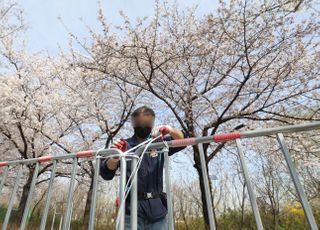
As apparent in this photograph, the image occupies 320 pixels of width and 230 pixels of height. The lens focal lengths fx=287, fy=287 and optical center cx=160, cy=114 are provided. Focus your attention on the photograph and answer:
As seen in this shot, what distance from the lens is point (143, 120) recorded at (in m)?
2.34

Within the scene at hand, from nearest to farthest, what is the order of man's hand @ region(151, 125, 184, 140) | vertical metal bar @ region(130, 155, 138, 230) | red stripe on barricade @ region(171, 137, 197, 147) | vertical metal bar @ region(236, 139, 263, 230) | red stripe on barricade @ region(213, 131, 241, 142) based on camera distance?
vertical metal bar @ region(236, 139, 263, 230) < vertical metal bar @ region(130, 155, 138, 230) < red stripe on barricade @ region(213, 131, 241, 142) < red stripe on barricade @ region(171, 137, 197, 147) < man's hand @ region(151, 125, 184, 140)

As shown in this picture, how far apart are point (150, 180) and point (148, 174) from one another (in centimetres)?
5

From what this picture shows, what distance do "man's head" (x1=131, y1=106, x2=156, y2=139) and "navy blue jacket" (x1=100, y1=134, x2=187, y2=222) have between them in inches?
5.7

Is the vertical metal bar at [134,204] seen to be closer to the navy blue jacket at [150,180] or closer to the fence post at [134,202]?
the fence post at [134,202]

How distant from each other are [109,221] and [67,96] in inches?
232

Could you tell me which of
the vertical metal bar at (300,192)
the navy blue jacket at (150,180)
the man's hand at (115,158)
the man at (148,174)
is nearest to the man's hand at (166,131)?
the man at (148,174)

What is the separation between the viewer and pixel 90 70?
867 centimetres

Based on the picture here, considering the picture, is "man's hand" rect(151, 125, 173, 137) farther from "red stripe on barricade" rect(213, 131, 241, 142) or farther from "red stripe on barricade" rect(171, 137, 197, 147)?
"red stripe on barricade" rect(213, 131, 241, 142)

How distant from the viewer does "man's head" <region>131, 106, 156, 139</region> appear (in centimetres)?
234

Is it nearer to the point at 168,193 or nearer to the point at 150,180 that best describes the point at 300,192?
the point at 168,193

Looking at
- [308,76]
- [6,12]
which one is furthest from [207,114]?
[6,12]

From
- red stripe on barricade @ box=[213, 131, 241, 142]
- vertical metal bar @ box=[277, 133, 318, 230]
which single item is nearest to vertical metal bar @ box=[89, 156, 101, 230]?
red stripe on barricade @ box=[213, 131, 241, 142]

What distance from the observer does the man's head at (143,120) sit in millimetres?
2344

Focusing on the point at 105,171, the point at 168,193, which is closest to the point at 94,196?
the point at 105,171
